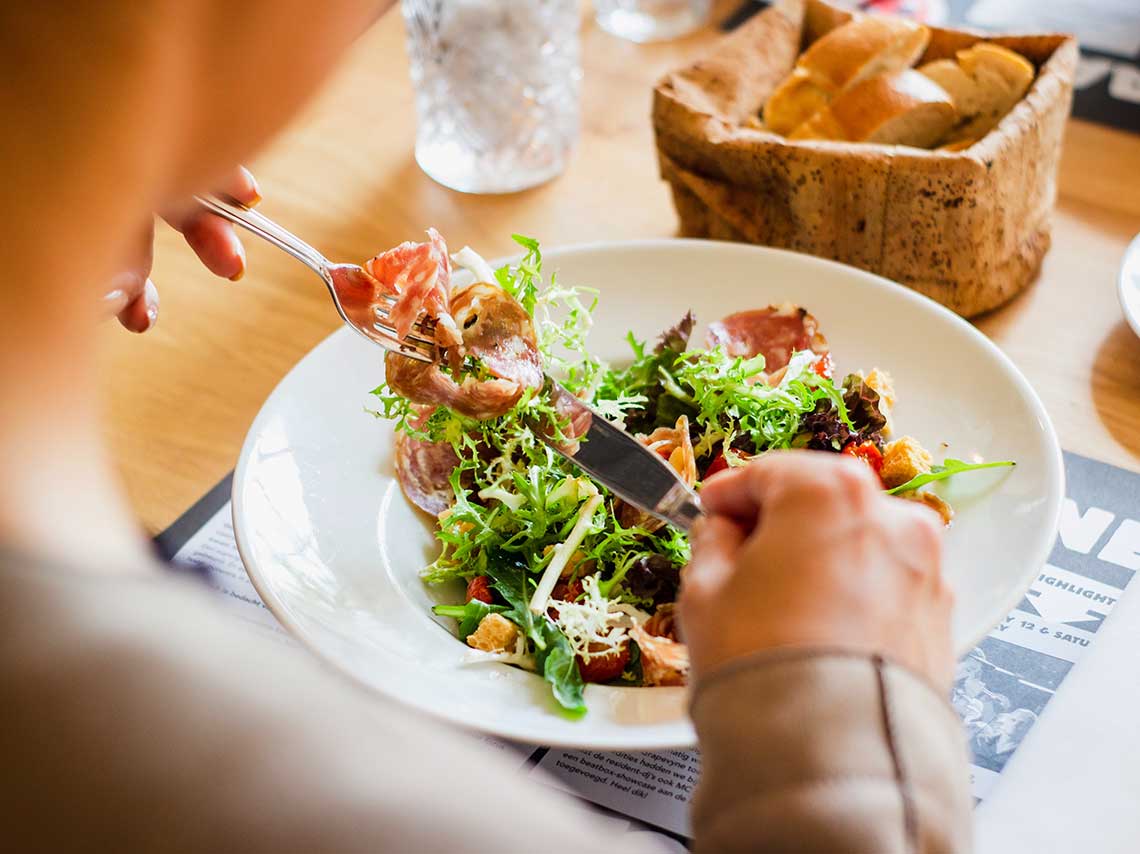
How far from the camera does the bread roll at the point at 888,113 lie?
1471 millimetres

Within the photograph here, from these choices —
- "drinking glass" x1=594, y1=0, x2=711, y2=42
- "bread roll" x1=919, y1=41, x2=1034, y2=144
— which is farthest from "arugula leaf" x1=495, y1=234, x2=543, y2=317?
"drinking glass" x1=594, y1=0, x2=711, y2=42

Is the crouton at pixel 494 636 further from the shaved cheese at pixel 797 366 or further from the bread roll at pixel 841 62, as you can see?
the bread roll at pixel 841 62

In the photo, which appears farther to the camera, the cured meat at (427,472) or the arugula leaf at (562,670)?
the cured meat at (427,472)

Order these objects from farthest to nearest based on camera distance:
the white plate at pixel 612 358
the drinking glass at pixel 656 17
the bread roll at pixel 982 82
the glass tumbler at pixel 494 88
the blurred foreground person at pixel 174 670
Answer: the drinking glass at pixel 656 17 < the glass tumbler at pixel 494 88 < the bread roll at pixel 982 82 < the white plate at pixel 612 358 < the blurred foreground person at pixel 174 670

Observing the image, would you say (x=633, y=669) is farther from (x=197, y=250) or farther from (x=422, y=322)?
(x=197, y=250)

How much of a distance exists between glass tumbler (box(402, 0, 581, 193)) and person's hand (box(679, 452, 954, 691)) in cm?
113

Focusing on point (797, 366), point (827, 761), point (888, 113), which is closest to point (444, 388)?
point (797, 366)

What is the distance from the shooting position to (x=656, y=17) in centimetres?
Answer: 217

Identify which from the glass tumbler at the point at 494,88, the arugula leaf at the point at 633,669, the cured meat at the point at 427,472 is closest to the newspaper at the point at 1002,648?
the arugula leaf at the point at 633,669

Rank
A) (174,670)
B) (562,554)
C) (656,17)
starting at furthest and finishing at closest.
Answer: (656,17) < (562,554) < (174,670)

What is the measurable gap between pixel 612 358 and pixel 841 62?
559mm

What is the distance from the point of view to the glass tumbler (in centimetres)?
164

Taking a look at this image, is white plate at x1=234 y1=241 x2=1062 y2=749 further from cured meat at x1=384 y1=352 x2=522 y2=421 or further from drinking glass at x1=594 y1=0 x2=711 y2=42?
drinking glass at x1=594 y1=0 x2=711 y2=42

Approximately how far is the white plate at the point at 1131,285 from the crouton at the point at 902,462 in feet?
1.36
